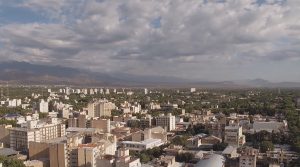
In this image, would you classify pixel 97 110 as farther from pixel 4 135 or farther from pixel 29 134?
pixel 29 134

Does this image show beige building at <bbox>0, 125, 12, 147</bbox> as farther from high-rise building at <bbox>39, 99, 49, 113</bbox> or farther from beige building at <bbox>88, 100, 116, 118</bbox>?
high-rise building at <bbox>39, 99, 49, 113</bbox>

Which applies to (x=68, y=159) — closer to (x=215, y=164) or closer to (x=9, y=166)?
(x=9, y=166)

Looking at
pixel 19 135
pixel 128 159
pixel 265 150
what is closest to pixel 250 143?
pixel 265 150

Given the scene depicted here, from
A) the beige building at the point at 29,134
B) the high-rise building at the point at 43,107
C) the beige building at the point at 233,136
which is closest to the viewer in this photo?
the beige building at the point at 29,134

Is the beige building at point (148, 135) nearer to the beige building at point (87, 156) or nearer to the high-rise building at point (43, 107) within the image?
the beige building at point (87, 156)

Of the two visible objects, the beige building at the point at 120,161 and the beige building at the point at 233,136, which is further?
the beige building at the point at 233,136

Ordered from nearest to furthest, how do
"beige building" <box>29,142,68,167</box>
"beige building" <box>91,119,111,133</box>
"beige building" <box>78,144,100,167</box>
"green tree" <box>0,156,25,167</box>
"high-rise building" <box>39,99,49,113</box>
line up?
1. "green tree" <box>0,156,25,167</box>
2. "beige building" <box>78,144,100,167</box>
3. "beige building" <box>29,142,68,167</box>
4. "beige building" <box>91,119,111,133</box>
5. "high-rise building" <box>39,99,49,113</box>

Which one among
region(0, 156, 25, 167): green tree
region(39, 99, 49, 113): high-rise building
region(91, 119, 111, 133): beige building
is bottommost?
region(0, 156, 25, 167): green tree

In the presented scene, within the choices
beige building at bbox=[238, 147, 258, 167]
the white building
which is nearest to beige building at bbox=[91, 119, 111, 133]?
the white building

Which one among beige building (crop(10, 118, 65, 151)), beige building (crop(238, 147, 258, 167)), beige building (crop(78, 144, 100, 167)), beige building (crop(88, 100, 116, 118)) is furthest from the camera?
beige building (crop(88, 100, 116, 118))

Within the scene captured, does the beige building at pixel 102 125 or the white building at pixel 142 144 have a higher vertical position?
the beige building at pixel 102 125

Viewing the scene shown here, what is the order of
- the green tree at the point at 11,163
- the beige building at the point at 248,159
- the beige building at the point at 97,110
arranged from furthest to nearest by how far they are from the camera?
1. the beige building at the point at 97,110
2. the beige building at the point at 248,159
3. the green tree at the point at 11,163

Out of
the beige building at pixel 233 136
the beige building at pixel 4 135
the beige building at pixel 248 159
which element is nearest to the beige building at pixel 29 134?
the beige building at pixel 4 135
